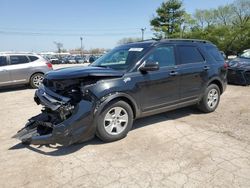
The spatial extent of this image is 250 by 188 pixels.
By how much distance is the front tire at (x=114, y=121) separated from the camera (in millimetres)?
4039

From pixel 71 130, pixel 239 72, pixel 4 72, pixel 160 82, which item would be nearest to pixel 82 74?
pixel 71 130

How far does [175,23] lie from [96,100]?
3342 centimetres

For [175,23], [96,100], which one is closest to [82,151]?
[96,100]

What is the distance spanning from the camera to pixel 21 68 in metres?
9.75

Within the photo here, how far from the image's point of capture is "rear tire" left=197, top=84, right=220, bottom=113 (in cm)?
579

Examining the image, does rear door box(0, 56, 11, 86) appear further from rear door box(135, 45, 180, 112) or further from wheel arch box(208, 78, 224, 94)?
wheel arch box(208, 78, 224, 94)

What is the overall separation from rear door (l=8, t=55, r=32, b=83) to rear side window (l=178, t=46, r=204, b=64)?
7017mm

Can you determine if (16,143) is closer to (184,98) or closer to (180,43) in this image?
(184,98)

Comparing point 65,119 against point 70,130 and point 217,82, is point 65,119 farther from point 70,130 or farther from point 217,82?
point 217,82

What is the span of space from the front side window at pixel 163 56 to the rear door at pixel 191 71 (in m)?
0.25

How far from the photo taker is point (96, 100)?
390cm

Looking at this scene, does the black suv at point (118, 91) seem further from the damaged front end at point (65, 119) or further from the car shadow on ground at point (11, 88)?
the car shadow on ground at point (11, 88)

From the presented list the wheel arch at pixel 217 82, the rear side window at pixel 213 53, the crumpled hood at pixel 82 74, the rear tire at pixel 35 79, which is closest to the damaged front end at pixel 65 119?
the crumpled hood at pixel 82 74

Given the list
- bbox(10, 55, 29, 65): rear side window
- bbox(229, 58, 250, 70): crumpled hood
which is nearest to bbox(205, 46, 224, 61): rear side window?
bbox(229, 58, 250, 70): crumpled hood
